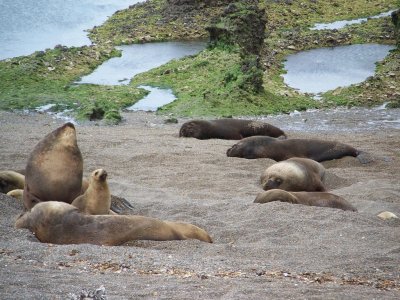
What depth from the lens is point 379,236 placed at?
301 inches

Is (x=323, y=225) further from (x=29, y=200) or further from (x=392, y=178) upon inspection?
(x=392, y=178)

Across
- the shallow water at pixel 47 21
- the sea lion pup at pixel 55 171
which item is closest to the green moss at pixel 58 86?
the shallow water at pixel 47 21

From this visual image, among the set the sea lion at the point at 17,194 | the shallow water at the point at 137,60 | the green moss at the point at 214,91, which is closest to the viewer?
the sea lion at the point at 17,194

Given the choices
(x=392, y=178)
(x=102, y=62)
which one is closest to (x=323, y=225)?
(x=392, y=178)

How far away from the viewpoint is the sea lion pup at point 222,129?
1579 centimetres

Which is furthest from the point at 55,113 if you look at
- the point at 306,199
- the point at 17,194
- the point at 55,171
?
the point at 306,199

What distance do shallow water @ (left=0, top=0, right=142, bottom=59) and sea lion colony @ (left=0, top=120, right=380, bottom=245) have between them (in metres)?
19.4

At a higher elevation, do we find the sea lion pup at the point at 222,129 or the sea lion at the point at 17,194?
the sea lion at the point at 17,194

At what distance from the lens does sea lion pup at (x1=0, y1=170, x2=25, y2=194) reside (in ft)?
31.9

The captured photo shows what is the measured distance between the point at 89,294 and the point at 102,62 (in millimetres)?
23232

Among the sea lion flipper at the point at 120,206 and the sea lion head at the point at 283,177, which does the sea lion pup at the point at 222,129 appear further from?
the sea lion flipper at the point at 120,206

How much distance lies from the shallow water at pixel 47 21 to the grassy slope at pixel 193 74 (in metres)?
1.99

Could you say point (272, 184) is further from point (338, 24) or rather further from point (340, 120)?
point (338, 24)

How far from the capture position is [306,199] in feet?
31.3
